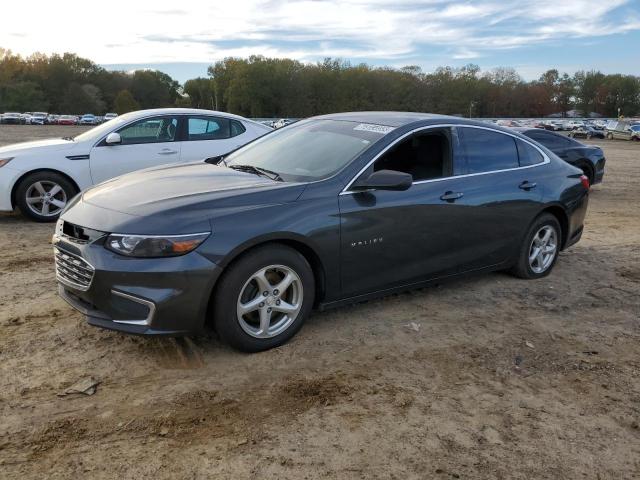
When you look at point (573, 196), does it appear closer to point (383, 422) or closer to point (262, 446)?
point (383, 422)

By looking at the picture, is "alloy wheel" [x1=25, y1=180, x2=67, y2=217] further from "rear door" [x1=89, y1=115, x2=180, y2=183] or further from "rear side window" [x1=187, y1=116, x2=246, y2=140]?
"rear side window" [x1=187, y1=116, x2=246, y2=140]

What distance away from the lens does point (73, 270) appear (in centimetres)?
366

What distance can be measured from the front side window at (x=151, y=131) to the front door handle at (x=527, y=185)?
5.10m

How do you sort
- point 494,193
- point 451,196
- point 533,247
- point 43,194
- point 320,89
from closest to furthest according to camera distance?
point 451,196, point 494,193, point 533,247, point 43,194, point 320,89

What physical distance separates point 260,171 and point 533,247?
2890mm

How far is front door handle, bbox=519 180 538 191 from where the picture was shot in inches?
208

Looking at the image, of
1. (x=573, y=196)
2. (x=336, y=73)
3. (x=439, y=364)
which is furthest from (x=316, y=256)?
(x=336, y=73)

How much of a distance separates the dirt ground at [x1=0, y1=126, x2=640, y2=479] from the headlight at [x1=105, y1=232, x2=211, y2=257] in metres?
0.76

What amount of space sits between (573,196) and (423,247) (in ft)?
7.24

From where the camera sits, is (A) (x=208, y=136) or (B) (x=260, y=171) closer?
(B) (x=260, y=171)

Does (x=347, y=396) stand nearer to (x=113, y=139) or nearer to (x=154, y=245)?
(x=154, y=245)

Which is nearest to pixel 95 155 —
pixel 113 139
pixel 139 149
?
pixel 113 139

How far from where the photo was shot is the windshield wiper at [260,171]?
427cm

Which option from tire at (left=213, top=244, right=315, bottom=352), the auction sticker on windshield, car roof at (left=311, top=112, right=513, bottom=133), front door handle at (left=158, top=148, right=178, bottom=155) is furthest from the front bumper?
front door handle at (left=158, top=148, right=178, bottom=155)
